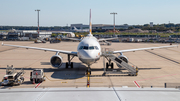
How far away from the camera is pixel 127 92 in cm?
953

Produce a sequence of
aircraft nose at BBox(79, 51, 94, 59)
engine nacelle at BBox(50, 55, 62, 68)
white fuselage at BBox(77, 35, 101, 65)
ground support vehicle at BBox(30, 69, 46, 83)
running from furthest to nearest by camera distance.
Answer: engine nacelle at BBox(50, 55, 62, 68)
white fuselage at BBox(77, 35, 101, 65)
aircraft nose at BBox(79, 51, 94, 59)
ground support vehicle at BBox(30, 69, 46, 83)

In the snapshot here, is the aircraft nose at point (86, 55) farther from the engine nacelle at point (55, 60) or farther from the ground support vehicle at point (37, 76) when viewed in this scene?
the ground support vehicle at point (37, 76)

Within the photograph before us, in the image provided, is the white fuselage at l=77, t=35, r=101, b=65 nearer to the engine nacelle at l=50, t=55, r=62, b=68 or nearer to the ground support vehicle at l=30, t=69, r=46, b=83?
the engine nacelle at l=50, t=55, r=62, b=68

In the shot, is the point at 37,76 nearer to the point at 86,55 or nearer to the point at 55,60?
the point at 86,55

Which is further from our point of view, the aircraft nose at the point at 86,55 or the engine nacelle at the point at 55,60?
the engine nacelle at the point at 55,60

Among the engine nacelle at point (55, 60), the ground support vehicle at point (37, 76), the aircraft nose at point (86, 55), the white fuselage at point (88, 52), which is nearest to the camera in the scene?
the ground support vehicle at point (37, 76)

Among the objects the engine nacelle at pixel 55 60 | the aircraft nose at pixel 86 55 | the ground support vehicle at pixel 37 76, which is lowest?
the ground support vehicle at pixel 37 76

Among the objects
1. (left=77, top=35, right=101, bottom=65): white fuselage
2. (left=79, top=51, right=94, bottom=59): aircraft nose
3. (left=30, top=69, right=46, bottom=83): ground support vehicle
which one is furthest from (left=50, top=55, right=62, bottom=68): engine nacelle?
(left=30, top=69, right=46, bottom=83): ground support vehicle

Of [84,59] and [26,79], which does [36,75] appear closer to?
[26,79]

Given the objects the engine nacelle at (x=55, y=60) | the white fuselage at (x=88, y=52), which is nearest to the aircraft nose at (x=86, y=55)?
the white fuselage at (x=88, y=52)

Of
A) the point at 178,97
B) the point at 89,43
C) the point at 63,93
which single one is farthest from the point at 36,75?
the point at 178,97

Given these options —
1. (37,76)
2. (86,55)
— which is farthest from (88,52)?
(37,76)

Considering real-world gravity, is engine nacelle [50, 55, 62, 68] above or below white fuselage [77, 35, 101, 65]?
below

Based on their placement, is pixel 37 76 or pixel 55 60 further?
pixel 55 60
